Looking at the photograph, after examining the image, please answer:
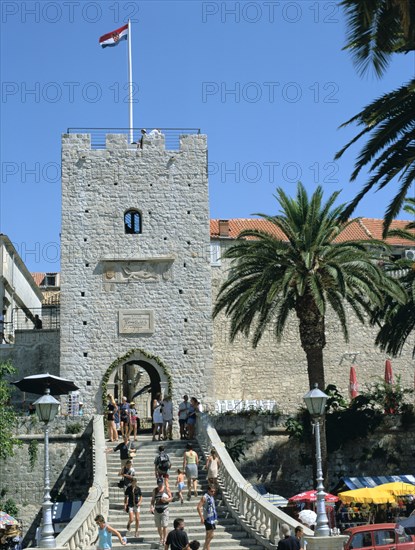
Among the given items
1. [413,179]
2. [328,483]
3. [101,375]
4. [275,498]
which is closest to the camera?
[413,179]

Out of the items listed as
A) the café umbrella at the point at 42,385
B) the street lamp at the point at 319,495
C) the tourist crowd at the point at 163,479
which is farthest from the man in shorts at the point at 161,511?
the café umbrella at the point at 42,385

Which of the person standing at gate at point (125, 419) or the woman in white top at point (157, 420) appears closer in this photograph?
the person standing at gate at point (125, 419)

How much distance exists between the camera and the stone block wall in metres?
44.4

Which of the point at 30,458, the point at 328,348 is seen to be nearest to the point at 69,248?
the point at 30,458

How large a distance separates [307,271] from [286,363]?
13.4m

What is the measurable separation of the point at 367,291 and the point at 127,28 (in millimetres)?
14573

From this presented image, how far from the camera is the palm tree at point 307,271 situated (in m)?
32.0

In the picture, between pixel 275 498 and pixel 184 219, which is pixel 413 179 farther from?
pixel 184 219

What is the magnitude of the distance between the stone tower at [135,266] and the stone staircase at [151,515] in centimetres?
571

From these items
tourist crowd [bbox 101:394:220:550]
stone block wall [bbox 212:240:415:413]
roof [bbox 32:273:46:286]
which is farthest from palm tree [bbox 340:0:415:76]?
roof [bbox 32:273:46:286]

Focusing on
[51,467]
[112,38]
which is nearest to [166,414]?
[51,467]

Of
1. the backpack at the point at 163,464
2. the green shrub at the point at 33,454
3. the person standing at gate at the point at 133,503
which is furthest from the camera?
the green shrub at the point at 33,454

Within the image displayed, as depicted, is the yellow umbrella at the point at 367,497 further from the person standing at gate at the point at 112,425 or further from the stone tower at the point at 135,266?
the stone tower at the point at 135,266

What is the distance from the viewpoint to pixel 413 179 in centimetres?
1986
